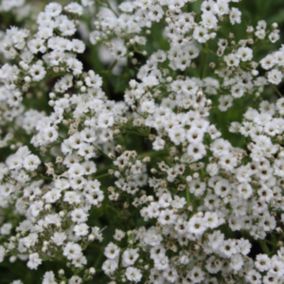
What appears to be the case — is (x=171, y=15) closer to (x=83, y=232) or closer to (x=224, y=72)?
(x=224, y=72)

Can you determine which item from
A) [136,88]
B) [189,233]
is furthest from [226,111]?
[189,233]

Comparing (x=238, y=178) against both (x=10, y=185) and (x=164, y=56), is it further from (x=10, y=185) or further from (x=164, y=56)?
(x=10, y=185)

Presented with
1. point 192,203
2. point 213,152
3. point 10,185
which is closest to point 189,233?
point 192,203

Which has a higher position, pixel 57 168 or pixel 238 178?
pixel 57 168

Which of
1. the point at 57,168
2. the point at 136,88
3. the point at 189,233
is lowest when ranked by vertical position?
the point at 189,233

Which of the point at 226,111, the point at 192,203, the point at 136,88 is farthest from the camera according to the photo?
the point at 226,111

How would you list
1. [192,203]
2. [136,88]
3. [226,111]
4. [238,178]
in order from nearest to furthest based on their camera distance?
[238,178]
[192,203]
[136,88]
[226,111]

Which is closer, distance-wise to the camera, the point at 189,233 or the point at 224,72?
the point at 189,233
